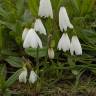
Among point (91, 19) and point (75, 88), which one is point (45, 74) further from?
point (91, 19)

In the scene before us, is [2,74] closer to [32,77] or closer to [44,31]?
[32,77]

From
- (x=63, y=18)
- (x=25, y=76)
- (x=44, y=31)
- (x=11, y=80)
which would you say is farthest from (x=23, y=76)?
(x=63, y=18)

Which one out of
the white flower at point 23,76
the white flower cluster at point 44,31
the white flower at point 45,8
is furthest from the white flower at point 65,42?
the white flower at point 23,76

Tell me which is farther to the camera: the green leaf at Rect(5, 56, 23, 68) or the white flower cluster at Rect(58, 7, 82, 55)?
the green leaf at Rect(5, 56, 23, 68)

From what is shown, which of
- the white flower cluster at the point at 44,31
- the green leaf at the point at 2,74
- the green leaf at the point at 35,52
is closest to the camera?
the white flower cluster at the point at 44,31

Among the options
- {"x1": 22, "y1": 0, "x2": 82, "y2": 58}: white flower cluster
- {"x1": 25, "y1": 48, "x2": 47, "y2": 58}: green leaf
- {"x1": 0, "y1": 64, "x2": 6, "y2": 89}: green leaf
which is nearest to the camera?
{"x1": 22, "y1": 0, "x2": 82, "y2": 58}: white flower cluster

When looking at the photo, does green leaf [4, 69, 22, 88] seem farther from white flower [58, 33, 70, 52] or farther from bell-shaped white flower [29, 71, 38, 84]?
white flower [58, 33, 70, 52]

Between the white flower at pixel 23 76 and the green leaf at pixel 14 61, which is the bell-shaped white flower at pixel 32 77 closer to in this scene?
the white flower at pixel 23 76

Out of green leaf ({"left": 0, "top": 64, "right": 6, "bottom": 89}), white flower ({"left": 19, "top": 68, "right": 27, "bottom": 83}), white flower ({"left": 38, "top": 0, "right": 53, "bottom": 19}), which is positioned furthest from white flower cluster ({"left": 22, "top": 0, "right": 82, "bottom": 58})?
green leaf ({"left": 0, "top": 64, "right": 6, "bottom": 89})

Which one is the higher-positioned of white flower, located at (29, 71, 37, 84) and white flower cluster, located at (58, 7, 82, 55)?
white flower cluster, located at (58, 7, 82, 55)
